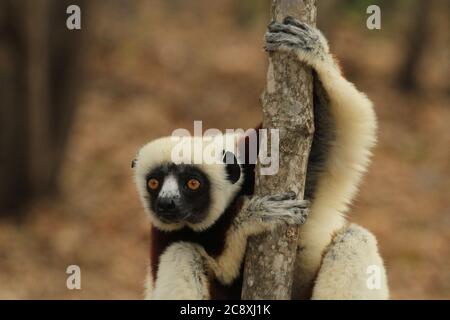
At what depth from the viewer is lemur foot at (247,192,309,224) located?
440 centimetres

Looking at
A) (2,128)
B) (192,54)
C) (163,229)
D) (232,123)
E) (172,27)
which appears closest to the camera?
(163,229)

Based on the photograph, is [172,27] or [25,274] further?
[172,27]

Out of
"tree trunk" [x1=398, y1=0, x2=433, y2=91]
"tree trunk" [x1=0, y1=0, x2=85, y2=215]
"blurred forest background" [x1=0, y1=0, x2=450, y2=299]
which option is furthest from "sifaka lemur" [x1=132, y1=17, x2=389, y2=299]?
"tree trunk" [x1=398, y1=0, x2=433, y2=91]

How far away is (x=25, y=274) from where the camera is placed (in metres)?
10.6

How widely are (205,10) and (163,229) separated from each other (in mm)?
15434

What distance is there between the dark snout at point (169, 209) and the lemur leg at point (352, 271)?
1033 millimetres

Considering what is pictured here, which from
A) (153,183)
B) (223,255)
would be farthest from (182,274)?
(153,183)

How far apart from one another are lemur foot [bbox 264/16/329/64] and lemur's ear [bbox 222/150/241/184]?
0.91 metres

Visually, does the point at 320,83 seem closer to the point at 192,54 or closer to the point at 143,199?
the point at 143,199

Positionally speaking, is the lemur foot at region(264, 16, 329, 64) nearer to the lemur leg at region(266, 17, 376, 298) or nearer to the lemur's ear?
the lemur leg at region(266, 17, 376, 298)

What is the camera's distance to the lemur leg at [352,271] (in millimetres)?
4699

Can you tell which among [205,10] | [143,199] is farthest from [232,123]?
[143,199]

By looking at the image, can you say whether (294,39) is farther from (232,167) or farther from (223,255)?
(223,255)
